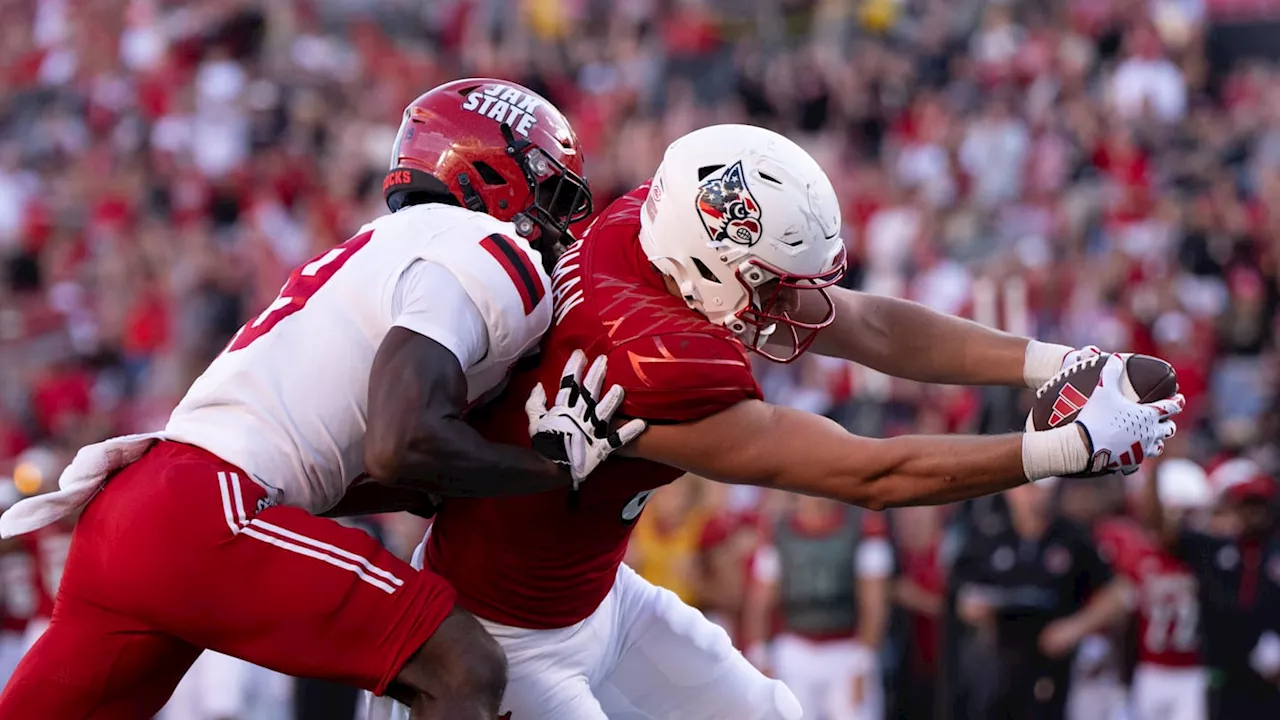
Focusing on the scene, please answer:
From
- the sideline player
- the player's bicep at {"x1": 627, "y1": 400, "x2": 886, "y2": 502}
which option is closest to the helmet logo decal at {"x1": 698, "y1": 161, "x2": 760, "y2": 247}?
the player's bicep at {"x1": 627, "y1": 400, "x2": 886, "y2": 502}

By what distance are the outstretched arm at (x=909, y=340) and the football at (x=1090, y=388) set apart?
0.64m

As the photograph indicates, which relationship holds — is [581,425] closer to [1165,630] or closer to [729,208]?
[729,208]

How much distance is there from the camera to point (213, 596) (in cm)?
357

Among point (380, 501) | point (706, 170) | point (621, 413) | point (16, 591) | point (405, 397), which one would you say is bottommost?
point (16, 591)

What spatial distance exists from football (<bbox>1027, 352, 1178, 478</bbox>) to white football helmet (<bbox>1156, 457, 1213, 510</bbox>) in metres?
4.35

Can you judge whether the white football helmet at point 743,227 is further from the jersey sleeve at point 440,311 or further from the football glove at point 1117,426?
the football glove at point 1117,426

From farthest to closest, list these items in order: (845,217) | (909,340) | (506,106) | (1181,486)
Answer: (845,217) → (1181,486) → (909,340) → (506,106)

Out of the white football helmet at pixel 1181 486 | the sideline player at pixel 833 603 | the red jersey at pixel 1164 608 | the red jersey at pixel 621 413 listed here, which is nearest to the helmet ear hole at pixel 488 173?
the red jersey at pixel 621 413

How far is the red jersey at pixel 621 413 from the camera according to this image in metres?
3.65

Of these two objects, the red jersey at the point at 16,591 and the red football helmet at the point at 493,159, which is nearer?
the red football helmet at the point at 493,159

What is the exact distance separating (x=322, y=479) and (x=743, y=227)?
3.53ft

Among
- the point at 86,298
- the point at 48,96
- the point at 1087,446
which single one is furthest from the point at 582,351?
the point at 48,96

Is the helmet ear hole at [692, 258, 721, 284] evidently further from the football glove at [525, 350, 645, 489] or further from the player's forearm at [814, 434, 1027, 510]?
the player's forearm at [814, 434, 1027, 510]

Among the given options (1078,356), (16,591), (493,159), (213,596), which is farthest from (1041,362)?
(16,591)
